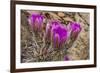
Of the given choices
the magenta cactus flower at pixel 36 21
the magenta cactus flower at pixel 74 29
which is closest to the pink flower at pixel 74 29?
the magenta cactus flower at pixel 74 29

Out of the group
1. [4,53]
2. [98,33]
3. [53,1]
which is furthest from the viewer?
[98,33]

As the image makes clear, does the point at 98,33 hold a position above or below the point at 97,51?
above

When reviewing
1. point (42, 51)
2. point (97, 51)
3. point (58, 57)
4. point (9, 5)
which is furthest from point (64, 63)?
point (9, 5)

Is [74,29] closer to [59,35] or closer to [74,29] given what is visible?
[74,29]

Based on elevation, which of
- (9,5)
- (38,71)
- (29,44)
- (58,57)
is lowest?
(38,71)

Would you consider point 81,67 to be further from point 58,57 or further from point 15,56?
point 15,56
